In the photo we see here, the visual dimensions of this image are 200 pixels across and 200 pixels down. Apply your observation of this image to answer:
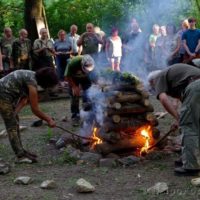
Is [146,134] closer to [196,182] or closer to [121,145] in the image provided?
[121,145]

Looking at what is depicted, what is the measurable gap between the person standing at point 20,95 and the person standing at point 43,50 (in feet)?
20.4

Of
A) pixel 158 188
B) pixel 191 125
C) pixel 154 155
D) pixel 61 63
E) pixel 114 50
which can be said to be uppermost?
pixel 114 50

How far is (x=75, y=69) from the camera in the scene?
9.58 metres

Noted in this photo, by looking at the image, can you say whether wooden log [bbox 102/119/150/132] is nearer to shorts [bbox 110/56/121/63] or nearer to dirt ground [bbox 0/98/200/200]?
dirt ground [bbox 0/98/200/200]

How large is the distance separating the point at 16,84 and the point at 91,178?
174 cm

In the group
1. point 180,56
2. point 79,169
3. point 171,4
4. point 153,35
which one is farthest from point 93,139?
point 171,4

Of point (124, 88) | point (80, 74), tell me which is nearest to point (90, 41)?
point (80, 74)

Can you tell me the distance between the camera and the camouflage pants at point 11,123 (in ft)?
24.4

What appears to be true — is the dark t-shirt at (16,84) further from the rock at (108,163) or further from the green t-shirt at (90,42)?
the green t-shirt at (90,42)

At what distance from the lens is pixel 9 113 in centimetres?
749

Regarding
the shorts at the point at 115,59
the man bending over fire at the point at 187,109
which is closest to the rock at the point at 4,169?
the man bending over fire at the point at 187,109

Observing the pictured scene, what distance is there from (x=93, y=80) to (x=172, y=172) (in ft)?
9.72

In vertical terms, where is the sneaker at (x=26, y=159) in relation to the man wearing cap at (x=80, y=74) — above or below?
below

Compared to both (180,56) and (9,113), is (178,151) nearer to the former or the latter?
(9,113)
